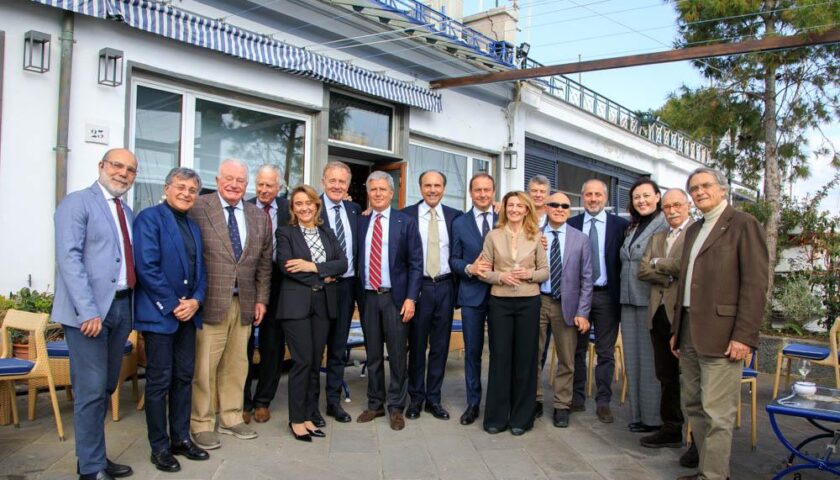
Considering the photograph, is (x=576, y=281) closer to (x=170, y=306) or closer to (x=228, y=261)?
(x=228, y=261)

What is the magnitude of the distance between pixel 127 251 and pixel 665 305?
133 inches

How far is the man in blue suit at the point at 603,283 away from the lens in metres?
4.95

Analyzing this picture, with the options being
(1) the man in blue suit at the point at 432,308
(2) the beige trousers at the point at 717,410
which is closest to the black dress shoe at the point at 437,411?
(1) the man in blue suit at the point at 432,308

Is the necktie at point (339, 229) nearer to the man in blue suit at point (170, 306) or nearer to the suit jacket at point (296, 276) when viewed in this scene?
the suit jacket at point (296, 276)

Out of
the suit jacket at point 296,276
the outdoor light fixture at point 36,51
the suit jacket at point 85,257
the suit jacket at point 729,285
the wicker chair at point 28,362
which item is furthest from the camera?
the outdoor light fixture at point 36,51

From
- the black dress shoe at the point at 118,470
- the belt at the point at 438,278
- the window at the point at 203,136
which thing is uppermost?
the window at the point at 203,136

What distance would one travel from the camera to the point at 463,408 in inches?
208

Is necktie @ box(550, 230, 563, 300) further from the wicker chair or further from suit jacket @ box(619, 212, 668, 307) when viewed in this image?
the wicker chair

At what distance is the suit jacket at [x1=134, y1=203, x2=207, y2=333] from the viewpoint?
11.6ft

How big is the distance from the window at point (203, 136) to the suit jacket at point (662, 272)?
461cm

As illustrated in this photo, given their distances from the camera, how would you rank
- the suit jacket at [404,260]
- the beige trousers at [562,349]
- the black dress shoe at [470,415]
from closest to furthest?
the suit jacket at [404,260], the black dress shoe at [470,415], the beige trousers at [562,349]

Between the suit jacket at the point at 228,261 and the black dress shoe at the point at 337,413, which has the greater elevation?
the suit jacket at the point at 228,261

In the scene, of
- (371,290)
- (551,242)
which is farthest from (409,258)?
(551,242)

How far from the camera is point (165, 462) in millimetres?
3617
